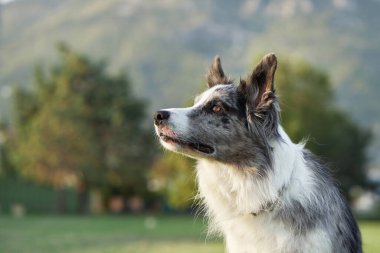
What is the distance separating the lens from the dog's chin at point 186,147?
580 centimetres

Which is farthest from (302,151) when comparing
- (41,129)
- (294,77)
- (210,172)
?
(41,129)

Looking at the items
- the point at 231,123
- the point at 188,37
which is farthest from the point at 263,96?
the point at 188,37

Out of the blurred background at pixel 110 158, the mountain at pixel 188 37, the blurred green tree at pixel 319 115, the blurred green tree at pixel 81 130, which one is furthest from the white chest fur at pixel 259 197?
the mountain at pixel 188 37

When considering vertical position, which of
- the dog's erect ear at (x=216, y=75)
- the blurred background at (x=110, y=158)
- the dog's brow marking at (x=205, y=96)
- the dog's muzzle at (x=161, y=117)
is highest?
the dog's erect ear at (x=216, y=75)

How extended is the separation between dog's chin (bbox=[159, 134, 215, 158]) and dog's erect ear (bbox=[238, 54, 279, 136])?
0.46m

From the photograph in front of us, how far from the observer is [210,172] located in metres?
5.95

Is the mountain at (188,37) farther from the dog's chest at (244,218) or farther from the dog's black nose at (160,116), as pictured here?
the dog's black nose at (160,116)

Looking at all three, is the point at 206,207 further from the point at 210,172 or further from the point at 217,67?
the point at 217,67

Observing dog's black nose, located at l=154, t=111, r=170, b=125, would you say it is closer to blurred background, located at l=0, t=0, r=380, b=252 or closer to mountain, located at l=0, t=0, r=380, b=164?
blurred background, located at l=0, t=0, r=380, b=252

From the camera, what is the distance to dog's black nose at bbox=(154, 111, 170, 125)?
565 centimetres

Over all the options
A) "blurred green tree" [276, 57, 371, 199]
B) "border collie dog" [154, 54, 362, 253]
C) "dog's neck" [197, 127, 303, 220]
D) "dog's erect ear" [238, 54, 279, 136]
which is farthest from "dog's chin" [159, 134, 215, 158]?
"blurred green tree" [276, 57, 371, 199]

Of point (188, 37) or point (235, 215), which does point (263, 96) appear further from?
point (188, 37)

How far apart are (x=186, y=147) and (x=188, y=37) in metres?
140

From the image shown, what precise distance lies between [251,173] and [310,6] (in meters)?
148
